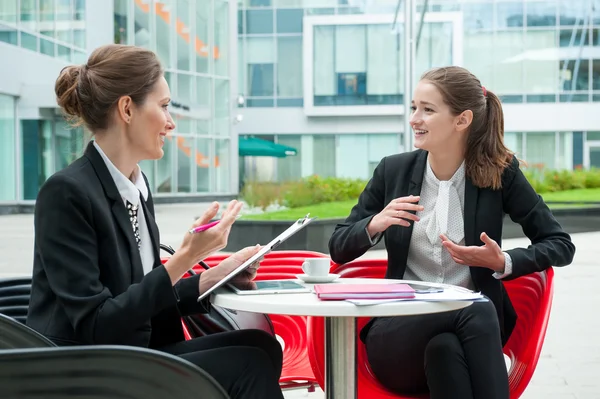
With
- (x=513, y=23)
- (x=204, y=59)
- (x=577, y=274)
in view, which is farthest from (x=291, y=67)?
(x=577, y=274)

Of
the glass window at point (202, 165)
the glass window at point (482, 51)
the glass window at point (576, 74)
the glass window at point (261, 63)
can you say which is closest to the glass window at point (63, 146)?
the glass window at point (202, 165)

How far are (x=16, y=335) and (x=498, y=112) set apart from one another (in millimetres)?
2016

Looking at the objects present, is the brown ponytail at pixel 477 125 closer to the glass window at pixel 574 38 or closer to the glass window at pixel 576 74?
the glass window at pixel 576 74

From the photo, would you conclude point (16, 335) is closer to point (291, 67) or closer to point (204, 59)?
point (204, 59)

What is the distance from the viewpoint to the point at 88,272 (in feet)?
6.41

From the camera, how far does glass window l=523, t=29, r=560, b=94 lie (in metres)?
30.1

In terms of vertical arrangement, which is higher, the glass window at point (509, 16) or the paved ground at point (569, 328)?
the glass window at point (509, 16)

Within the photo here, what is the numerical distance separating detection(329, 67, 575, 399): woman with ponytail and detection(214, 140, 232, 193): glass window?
25.5 metres

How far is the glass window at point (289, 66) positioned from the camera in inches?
1252

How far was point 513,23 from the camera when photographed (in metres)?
30.7

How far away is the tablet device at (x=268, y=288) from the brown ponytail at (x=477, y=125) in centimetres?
90

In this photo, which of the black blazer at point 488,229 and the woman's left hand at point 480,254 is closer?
the woman's left hand at point 480,254

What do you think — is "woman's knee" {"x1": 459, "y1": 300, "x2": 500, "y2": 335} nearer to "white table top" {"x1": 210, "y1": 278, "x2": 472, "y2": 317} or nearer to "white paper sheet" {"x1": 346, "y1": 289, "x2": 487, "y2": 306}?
"white paper sheet" {"x1": 346, "y1": 289, "x2": 487, "y2": 306}

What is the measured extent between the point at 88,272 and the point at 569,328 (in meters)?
4.74
